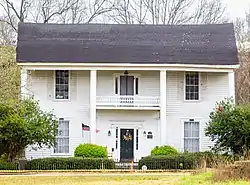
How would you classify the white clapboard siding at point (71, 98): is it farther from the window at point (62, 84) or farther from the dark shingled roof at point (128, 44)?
the dark shingled roof at point (128, 44)

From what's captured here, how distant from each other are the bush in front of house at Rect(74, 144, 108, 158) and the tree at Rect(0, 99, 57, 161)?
1.69 metres

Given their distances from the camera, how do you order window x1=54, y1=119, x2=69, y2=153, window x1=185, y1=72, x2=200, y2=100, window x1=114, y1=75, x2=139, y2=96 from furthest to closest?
1. window x1=114, y1=75, x2=139, y2=96
2. window x1=185, y1=72, x2=200, y2=100
3. window x1=54, y1=119, x2=69, y2=153

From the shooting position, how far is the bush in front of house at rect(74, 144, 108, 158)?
3803cm

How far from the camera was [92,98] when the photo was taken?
40156 millimetres

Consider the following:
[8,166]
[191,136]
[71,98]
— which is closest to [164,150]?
[191,136]

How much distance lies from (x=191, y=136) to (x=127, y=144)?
4.02 m

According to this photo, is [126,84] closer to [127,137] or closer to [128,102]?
→ [128,102]

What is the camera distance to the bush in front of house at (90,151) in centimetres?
3803

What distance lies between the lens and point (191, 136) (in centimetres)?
4112

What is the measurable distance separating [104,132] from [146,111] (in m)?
2.93

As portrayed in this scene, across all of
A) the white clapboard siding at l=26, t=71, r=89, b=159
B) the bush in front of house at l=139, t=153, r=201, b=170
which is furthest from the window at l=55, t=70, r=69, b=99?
the bush in front of house at l=139, t=153, r=201, b=170

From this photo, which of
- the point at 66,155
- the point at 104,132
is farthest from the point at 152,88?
the point at 66,155

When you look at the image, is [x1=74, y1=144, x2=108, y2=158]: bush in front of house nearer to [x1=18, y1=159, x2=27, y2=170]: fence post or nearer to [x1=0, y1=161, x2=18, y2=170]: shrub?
[x1=18, y1=159, x2=27, y2=170]: fence post

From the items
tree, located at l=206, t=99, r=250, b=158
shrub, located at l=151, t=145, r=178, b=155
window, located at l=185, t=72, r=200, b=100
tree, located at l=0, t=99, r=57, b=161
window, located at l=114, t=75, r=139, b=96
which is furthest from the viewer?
window, located at l=114, t=75, r=139, b=96
